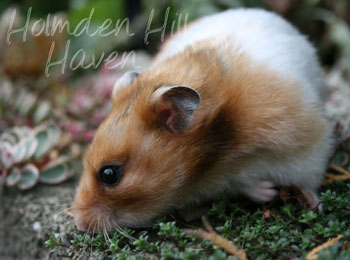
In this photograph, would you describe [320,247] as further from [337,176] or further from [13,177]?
[13,177]

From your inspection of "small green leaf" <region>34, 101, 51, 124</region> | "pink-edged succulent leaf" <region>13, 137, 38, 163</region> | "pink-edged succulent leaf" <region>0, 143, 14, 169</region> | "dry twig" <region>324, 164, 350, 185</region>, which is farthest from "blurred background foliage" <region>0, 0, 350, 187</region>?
"dry twig" <region>324, 164, 350, 185</region>

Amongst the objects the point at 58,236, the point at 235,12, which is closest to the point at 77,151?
the point at 58,236

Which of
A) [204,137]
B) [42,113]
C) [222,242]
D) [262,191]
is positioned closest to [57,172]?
[42,113]

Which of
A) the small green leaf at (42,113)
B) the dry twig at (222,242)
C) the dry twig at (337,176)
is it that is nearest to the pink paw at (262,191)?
the dry twig at (337,176)

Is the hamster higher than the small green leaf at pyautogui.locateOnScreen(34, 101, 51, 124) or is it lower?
lower

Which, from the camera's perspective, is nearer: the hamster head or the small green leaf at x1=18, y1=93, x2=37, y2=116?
the hamster head

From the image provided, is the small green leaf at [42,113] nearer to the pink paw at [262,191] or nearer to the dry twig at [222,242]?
the pink paw at [262,191]

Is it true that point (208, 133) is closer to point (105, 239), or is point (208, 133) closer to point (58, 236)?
point (105, 239)

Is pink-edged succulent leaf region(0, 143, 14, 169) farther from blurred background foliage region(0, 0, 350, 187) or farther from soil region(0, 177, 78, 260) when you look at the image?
blurred background foliage region(0, 0, 350, 187)
